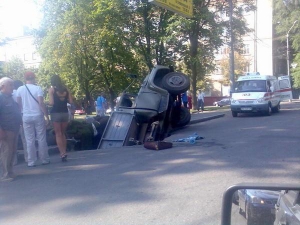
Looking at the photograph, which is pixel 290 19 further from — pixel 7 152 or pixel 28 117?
pixel 7 152

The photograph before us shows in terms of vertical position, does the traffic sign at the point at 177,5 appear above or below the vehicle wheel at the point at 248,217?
above

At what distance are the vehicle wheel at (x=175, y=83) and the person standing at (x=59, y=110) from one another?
5421 mm

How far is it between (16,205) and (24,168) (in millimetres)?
2792

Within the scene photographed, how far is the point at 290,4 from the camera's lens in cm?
5169

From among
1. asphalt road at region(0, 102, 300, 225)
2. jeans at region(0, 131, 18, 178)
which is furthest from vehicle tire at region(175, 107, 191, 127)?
jeans at region(0, 131, 18, 178)

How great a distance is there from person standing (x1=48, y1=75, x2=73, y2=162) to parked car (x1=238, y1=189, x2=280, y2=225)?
514cm

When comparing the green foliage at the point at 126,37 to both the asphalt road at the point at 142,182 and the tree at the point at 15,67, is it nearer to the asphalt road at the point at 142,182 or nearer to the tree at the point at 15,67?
the asphalt road at the point at 142,182

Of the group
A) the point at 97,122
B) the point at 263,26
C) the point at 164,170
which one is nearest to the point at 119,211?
the point at 164,170

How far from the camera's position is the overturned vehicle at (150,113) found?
1321 cm

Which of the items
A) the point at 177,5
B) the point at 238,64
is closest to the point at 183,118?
the point at 177,5

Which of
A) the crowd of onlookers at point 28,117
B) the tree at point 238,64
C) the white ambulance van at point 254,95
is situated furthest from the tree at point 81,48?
the tree at point 238,64

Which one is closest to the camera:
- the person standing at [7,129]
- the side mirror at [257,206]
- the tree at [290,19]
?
the side mirror at [257,206]

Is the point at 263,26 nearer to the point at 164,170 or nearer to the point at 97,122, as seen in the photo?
the point at 97,122

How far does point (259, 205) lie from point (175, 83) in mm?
10099
